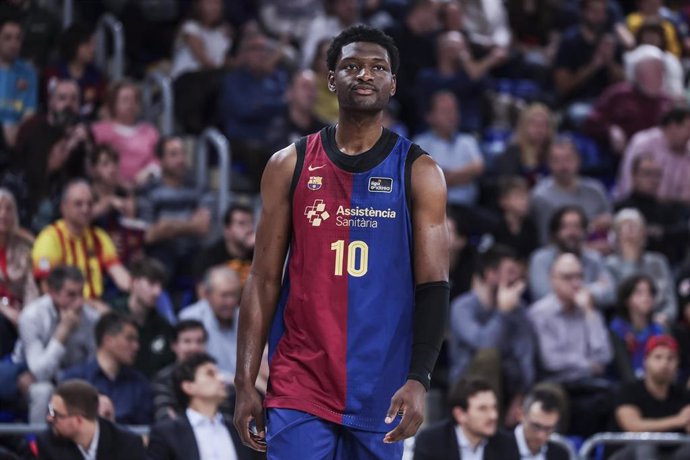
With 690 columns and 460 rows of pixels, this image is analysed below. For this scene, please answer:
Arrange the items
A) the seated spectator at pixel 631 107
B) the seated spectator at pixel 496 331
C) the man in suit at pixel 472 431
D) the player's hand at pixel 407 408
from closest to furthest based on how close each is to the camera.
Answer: the player's hand at pixel 407 408, the man in suit at pixel 472 431, the seated spectator at pixel 496 331, the seated spectator at pixel 631 107

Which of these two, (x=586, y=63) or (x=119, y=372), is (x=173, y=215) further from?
(x=586, y=63)

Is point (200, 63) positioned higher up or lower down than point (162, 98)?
higher up

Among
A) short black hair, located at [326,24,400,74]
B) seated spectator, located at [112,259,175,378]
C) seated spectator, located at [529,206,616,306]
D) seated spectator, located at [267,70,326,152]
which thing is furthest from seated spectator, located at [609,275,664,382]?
short black hair, located at [326,24,400,74]

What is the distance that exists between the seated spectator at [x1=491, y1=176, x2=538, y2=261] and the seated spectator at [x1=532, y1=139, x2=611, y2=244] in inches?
9.0

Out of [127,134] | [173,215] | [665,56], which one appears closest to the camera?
[173,215]

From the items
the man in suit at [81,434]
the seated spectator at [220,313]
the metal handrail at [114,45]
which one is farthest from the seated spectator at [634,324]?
the metal handrail at [114,45]

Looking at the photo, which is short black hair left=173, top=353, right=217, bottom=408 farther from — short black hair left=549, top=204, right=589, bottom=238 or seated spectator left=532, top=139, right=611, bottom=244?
seated spectator left=532, top=139, right=611, bottom=244

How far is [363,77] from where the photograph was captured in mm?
4801

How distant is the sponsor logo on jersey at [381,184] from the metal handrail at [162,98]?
7.31 metres

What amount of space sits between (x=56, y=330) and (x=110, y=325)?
0.42 metres

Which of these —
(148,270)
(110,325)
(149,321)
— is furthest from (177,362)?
(148,270)

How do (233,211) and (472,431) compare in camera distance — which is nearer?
(472,431)

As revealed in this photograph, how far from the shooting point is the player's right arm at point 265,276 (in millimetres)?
4871

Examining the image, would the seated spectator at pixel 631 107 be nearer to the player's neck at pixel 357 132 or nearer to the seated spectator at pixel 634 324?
the seated spectator at pixel 634 324
